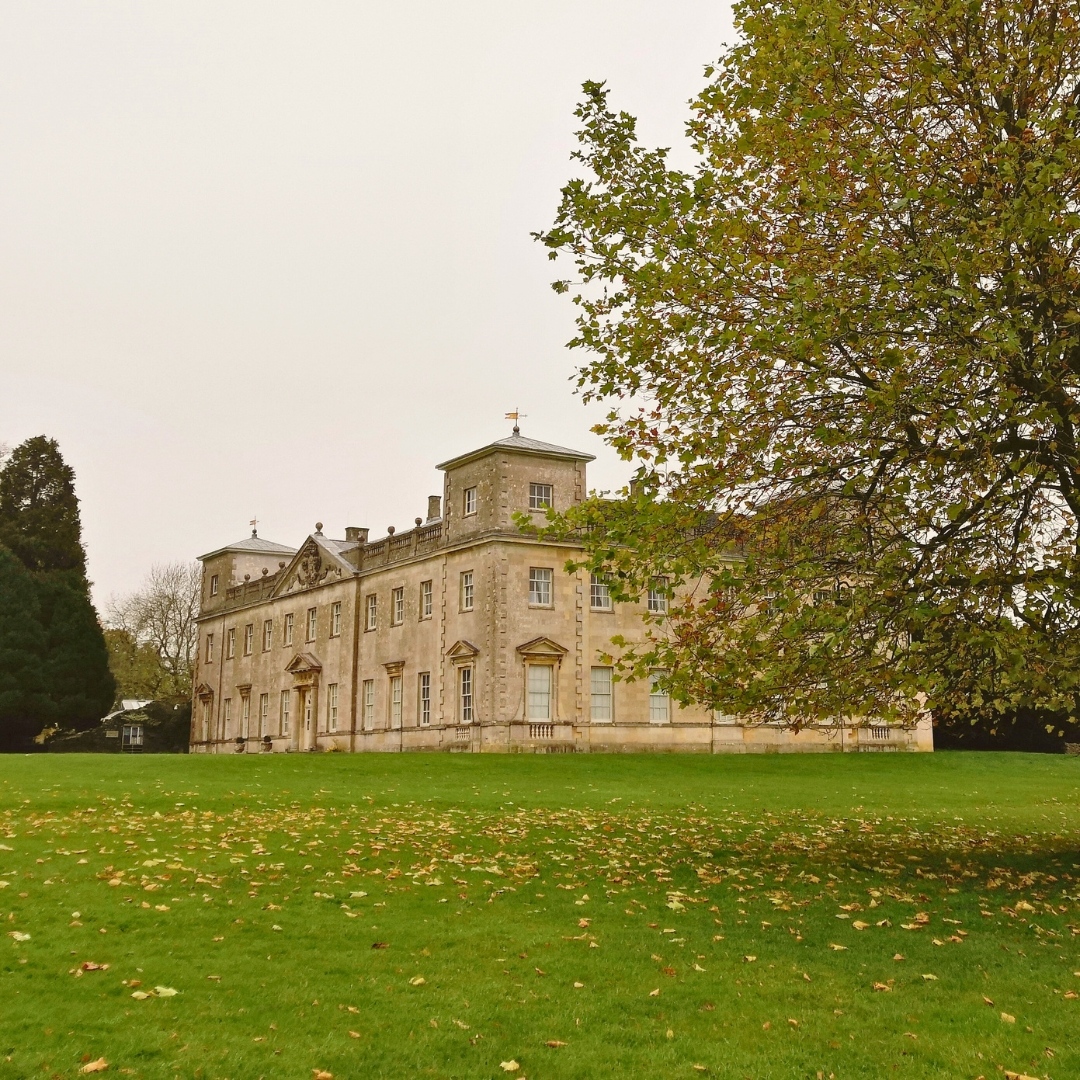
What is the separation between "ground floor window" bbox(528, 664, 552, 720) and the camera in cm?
4203

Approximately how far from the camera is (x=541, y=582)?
4316cm

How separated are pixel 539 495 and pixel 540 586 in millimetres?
3564

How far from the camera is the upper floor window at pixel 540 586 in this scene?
141 ft

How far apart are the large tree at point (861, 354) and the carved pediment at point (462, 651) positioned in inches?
1136

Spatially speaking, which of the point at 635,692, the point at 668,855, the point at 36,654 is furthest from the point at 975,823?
the point at 36,654

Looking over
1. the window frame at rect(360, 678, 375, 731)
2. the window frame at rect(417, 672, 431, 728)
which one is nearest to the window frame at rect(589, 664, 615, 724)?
the window frame at rect(417, 672, 431, 728)

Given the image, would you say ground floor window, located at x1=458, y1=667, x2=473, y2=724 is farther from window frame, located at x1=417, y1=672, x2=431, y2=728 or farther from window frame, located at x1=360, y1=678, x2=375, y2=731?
window frame, located at x1=360, y1=678, x2=375, y2=731

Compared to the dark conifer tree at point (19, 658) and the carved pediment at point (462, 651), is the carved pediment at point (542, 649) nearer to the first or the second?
the carved pediment at point (462, 651)

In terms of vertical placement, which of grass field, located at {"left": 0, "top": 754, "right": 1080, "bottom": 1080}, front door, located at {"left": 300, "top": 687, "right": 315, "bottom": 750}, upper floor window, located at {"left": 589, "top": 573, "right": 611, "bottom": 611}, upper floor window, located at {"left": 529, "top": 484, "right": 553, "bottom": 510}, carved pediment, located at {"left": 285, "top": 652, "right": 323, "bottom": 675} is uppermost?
upper floor window, located at {"left": 529, "top": 484, "right": 553, "bottom": 510}

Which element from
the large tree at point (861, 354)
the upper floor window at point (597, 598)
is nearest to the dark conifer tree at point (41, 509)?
the upper floor window at point (597, 598)

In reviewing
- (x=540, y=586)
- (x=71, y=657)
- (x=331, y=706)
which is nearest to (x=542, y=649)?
(x=540, y=586)

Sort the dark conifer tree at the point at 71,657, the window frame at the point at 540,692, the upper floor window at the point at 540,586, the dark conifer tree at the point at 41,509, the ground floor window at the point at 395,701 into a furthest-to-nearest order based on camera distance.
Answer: the dark conifer tree at the point at 41,509
the dark conifer tree at the point at 71,657
the ground floor window at the point at 395,701
the upper floor window at the point at 540,586
the window frame at the point at 540,692

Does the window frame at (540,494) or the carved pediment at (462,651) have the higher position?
the window frame at (540,494)

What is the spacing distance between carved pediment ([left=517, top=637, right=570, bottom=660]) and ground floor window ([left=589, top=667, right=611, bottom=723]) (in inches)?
66.0
